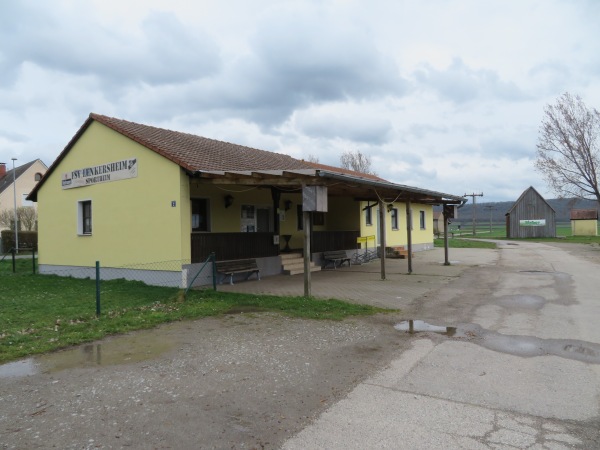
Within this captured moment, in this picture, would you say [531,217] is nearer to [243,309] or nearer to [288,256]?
[288,256]

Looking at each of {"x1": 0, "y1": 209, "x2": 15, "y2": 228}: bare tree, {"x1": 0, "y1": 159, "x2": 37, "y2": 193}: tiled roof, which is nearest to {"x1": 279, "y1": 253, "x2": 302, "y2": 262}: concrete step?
{"x1": 0, "y1": 209, "x2": 15, "y2": 228}: bare tree

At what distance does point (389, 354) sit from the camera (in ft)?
19.9

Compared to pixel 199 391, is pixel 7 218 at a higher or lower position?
higher

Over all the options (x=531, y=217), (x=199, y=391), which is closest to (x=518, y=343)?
(x=199, y=391)

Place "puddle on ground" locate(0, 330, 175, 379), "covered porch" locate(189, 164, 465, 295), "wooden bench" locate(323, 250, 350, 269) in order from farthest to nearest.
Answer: "wooden bench" locate(323, 250, 350, 269), "covered porch" locate(189, 164, 465, 295), "puddle on ground" locate(0, 330, 175, 379)

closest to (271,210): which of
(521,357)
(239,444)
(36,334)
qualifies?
(36,334)

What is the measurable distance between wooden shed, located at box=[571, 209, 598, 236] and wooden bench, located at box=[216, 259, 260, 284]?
171 ft

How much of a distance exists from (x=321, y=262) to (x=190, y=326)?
1080 centimetres

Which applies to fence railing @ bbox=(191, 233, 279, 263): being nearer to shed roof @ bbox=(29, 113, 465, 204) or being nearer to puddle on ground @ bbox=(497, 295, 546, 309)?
shed roof @ bbox=(29, 113, 465, 204)

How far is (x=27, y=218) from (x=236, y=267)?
30.2 metres

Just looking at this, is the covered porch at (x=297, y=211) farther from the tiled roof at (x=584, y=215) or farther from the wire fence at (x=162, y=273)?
the tiled roof at (x=584, y=215)

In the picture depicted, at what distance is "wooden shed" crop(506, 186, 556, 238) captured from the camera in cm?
4850

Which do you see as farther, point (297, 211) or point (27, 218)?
point (27, 218)

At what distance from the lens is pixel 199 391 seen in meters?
4.74
